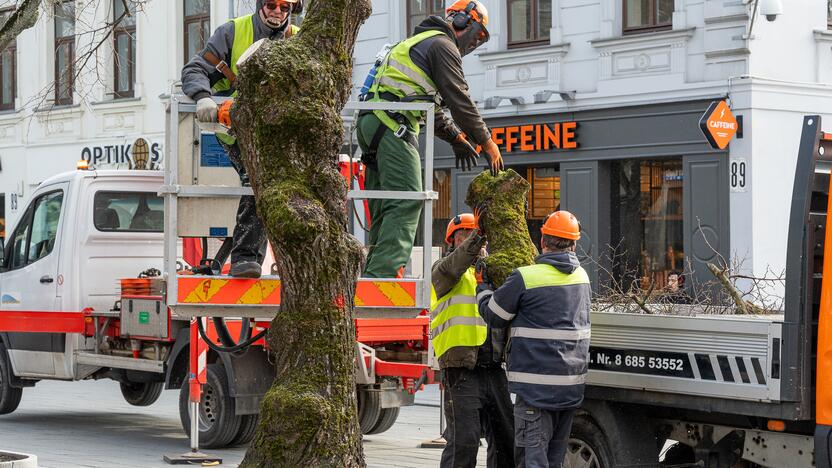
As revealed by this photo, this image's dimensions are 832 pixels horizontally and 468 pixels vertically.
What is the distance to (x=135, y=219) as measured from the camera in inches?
548

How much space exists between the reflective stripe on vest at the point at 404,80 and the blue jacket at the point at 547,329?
1.13 metres

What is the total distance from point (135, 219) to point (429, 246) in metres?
6.25

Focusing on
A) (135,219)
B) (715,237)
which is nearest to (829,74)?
(715,237)

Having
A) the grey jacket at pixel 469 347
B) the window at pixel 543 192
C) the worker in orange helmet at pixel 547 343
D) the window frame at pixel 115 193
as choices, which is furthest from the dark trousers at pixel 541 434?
the window at pixel 543 192

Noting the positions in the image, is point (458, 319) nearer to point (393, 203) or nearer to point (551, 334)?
point (393, 203)

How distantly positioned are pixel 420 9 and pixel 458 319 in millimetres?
16133

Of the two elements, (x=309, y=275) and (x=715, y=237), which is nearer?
(x=309, y=275)

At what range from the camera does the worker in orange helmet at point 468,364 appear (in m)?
8.28

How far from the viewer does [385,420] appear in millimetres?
13031

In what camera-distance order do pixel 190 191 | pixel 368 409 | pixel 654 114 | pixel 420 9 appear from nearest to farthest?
pixel 190 191, pixel 368 409, pixel 654 114, pixel 420 9

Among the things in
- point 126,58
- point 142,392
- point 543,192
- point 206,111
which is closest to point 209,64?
point 206,111

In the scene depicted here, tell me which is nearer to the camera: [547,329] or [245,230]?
[547,329]

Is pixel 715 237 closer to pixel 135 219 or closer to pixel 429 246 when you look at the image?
pixel 135 219

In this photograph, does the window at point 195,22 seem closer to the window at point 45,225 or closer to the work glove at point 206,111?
the window at point 45,225
